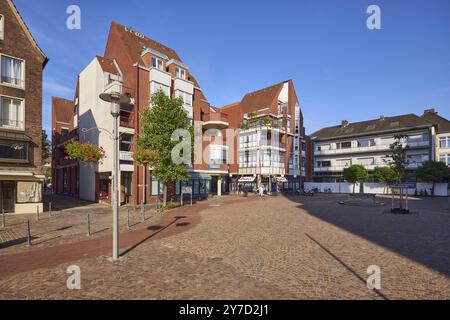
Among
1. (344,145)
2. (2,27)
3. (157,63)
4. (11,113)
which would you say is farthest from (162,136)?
(344,145)

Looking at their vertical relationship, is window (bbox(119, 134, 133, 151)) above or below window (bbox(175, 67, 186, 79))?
below

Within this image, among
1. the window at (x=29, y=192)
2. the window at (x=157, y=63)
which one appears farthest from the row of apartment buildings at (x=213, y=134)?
the window at (x=29, y=192)

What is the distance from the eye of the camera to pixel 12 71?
63.4ft

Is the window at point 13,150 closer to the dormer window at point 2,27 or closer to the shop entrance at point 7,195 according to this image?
the shop entrance at point 7,195

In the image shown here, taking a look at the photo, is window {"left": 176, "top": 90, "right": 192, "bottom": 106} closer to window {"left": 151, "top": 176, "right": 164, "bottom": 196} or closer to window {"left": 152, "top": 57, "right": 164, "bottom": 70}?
window {"left": 152, "top": 57, "right": 164, "bottom": 70}

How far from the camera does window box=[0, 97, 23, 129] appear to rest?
1872 centimetres

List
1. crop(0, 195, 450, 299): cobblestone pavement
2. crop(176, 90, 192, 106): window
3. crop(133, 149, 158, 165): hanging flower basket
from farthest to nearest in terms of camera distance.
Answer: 1. crop(176, 90, 192, 106): window
2. crop(133, 149, 158, 165): hanging flower basket
3. crop(0, 195, 450, 299): cobblestone pavement

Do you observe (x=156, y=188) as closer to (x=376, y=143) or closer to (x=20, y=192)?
(x=20, y=192)

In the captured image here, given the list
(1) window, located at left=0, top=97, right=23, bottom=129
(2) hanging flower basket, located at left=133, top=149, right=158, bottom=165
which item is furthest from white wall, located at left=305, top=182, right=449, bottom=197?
(1) window, located at left=0, top=97, right=23, bottom=129

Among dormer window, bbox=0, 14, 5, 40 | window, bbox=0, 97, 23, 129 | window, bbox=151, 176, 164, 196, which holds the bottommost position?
window, bbox=151, 176, 164, 196

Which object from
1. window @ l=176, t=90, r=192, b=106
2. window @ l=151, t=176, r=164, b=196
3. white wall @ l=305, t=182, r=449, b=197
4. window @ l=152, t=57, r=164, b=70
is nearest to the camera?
window @ l=151, t=176, r=164, b=196

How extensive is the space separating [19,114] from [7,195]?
6335 mm

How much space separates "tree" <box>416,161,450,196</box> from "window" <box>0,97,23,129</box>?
5401cm
